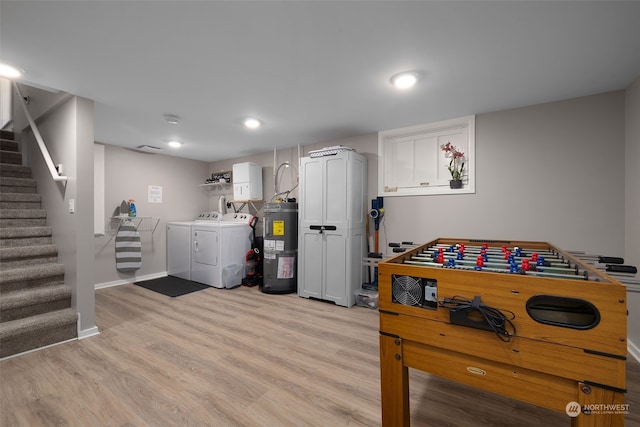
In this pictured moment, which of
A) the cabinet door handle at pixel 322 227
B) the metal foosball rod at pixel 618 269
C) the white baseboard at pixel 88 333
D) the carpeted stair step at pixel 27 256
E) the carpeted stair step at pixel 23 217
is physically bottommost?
the white baseboard at pixel 88 333

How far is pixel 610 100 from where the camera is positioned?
2404 mm

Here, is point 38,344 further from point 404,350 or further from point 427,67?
point 427,67

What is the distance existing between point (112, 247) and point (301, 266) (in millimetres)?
3267

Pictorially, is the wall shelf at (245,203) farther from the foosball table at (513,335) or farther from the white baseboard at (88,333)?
the foosball table at (513,335)

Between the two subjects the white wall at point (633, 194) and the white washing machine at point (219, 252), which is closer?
the white wall at point (633, 194)

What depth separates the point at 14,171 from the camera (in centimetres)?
330

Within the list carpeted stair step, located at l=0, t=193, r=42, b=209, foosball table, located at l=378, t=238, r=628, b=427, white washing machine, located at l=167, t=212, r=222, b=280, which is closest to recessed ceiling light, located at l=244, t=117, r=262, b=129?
white washing machine, located at l=167, t=212, r=222, b=280

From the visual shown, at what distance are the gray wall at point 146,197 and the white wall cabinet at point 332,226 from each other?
2.97 meters

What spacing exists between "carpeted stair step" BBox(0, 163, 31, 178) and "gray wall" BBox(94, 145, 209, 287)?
3.00 feet

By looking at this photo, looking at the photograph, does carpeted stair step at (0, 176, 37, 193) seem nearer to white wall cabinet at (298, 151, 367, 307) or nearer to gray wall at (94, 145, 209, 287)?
gray wall at (94, 145, 209, 287)

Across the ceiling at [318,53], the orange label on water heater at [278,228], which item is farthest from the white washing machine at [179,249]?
the ceiling at [318,53]

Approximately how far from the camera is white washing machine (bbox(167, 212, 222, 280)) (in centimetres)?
457

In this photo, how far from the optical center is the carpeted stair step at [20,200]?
2.99 m

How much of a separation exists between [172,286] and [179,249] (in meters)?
0.74
